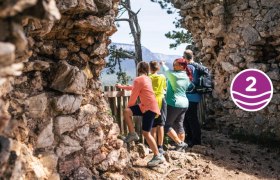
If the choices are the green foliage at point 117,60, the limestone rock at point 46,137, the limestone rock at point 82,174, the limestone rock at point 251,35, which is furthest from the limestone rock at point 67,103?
the green foliage at point 117,60

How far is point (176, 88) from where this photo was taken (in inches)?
278

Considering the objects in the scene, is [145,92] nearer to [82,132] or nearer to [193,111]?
[82,132]

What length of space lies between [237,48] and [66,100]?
6.61 meters

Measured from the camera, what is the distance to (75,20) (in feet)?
17.0

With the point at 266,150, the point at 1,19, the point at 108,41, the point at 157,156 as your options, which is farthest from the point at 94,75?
the point at 266,150

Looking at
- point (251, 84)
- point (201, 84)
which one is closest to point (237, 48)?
point (251, 84)

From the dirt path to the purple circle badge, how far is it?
4.70 ft

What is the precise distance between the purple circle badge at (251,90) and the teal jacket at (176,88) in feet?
11.6

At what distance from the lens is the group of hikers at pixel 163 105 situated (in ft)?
20.0

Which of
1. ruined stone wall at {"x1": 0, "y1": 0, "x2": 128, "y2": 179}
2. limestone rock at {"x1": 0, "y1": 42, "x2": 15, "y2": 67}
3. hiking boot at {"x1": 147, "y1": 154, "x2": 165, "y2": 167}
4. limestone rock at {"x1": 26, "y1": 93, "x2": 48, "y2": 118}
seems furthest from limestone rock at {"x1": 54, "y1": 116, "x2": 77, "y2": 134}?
limestone rock at {"x1": 0, "y1": 42, "x2": 15, "y2": 67}

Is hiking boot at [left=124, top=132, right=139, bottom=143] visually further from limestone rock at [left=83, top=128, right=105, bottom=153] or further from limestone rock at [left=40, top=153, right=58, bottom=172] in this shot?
limestone rock at [left=40, top=153, right=58, bottom=172]

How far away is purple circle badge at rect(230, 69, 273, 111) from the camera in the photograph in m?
9.76

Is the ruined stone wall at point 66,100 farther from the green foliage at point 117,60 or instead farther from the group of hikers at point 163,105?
the green foliage at point 117,60

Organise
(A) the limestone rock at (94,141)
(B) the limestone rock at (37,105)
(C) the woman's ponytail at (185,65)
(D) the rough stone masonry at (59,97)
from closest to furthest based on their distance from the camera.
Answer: (D) the rough stone masonry at (59,97)
(B) the limestone rock at (37,105)
(A) the limestone rock at (94,141)
(C) the woman's ponytail at (185,65)
